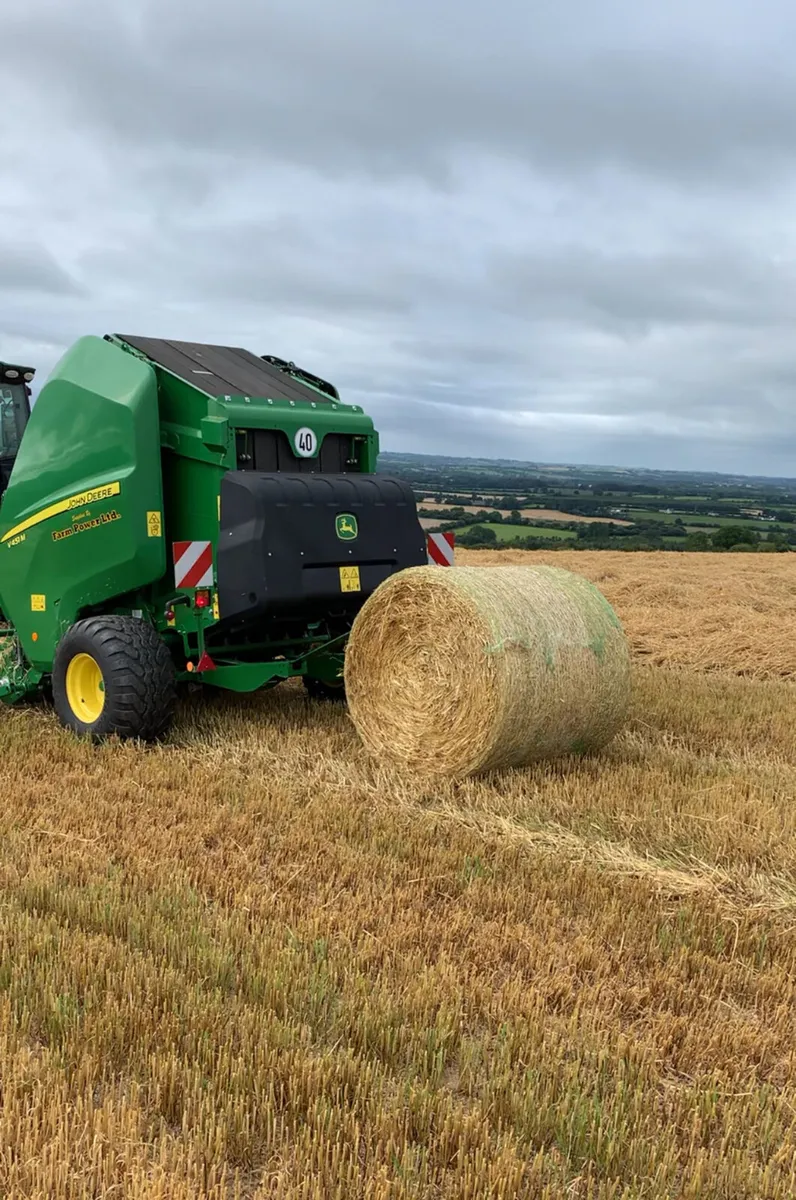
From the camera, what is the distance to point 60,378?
6832mm

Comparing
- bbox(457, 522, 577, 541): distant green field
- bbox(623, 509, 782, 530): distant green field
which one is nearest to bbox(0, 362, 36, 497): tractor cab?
bbox(457, 522, 577, 541): distant green field

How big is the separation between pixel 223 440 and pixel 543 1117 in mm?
4593

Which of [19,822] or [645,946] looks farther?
[19,822]

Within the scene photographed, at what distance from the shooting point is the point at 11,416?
9391 mm

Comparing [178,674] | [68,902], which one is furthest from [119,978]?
[178,674]

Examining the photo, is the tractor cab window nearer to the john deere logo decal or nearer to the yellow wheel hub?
the yellow wheel hub

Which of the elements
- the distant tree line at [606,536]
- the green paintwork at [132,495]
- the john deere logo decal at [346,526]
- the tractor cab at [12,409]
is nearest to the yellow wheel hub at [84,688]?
the green paintwork at [132,495]

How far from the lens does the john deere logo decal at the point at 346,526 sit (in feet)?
21.3

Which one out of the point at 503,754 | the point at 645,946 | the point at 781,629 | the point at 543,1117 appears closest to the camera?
the point at 543,1117

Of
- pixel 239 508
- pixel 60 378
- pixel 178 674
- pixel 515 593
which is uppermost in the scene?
pixel 60 378

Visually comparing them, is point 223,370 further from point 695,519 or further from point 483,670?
point 695,519

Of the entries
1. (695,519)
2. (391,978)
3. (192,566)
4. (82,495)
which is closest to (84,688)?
(192,566)

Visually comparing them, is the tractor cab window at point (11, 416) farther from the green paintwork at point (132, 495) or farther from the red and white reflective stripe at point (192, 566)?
the red and white reflective stripe at point (192, 566)

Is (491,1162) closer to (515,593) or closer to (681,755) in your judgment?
(515,593)
